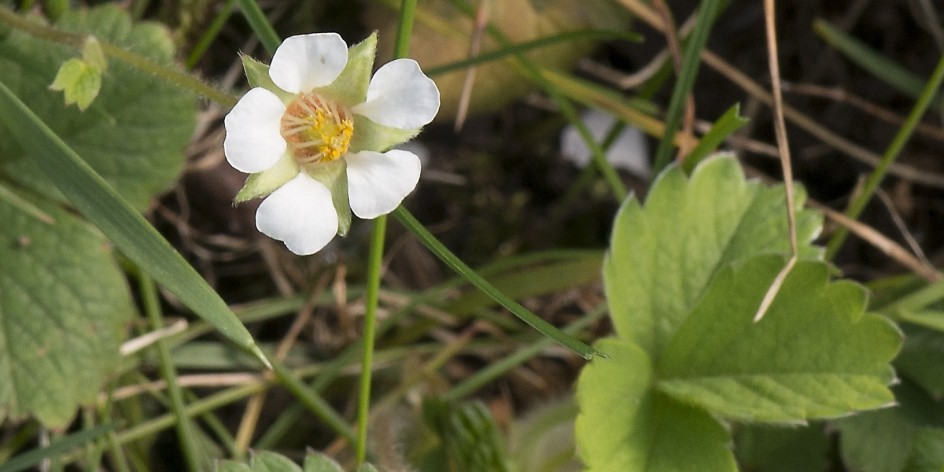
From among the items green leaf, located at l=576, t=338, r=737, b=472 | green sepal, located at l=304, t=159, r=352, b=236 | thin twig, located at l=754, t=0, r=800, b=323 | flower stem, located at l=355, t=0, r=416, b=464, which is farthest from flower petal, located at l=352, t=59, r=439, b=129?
thin twig, located at l=754, t=0, r=800, b=323

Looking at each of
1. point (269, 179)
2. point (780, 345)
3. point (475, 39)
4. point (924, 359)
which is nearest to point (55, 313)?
point (269, 179)

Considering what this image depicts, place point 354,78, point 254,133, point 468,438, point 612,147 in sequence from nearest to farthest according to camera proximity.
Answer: point 254,133, point 354,78, point 468,438, point 612,147

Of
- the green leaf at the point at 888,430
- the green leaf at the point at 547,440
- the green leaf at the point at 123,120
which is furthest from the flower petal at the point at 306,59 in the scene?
the green leaf at the point at 888,430

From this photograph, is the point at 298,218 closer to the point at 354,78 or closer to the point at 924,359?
the point at 354,78

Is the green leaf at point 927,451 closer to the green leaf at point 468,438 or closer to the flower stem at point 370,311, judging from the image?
the green leaf at point 468,438

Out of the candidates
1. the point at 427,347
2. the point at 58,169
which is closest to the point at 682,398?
the point at 427,347

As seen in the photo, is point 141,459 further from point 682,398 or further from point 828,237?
point 828,237

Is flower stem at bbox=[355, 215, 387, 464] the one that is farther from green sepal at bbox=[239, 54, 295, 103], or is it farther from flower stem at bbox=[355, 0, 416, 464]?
green sepal at bbox=[239, 54, 295, 103]
